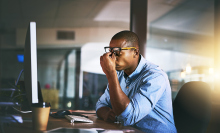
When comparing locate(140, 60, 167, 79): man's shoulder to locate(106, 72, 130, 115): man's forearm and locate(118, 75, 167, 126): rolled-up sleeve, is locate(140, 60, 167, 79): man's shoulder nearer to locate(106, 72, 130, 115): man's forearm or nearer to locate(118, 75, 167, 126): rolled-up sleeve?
locate(118, 75, 167, 126): rolled-up sleeve

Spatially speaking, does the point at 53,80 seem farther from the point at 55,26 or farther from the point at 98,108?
the point at 98,108

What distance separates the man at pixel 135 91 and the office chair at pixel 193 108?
11 cm

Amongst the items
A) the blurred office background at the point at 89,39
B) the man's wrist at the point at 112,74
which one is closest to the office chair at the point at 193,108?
the man's wrist at the point at 112,74

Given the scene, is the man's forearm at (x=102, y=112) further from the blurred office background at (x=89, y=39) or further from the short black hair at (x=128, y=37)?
the blurred office background at (x=89, y=39)

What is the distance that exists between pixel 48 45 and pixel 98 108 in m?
3.22

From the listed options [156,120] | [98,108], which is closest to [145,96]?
[156,120]

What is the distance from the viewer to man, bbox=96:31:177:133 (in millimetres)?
1261

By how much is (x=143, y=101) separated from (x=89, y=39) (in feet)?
10.8

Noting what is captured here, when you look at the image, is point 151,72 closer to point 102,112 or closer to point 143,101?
point 143,101

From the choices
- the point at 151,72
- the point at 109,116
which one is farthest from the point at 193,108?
the point at 109,116

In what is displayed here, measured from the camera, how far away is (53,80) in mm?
4762

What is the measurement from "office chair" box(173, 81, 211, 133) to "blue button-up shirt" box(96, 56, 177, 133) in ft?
0.36

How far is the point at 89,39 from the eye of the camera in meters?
4.44

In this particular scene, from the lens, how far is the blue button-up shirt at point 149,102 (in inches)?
49.8
